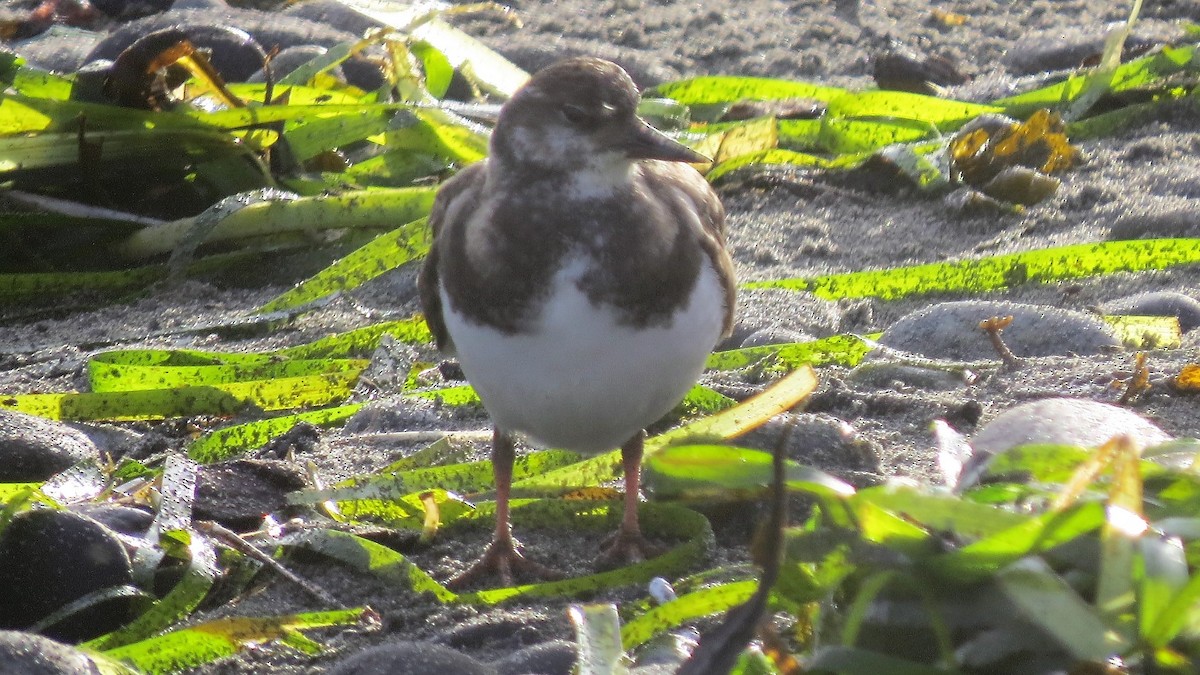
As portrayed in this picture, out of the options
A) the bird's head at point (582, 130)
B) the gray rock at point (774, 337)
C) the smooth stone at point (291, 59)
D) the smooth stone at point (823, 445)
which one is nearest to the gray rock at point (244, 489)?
the bird's head at point (582, 130)

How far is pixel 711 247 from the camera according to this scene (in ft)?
9.46

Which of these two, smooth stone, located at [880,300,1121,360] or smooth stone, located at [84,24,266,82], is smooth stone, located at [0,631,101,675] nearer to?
smooth stone, located at [880,300,1121,360]

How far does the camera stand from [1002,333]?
140 inches

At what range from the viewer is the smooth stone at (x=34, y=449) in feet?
10.3

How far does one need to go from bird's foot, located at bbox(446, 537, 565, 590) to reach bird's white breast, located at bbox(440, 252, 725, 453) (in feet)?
0.86

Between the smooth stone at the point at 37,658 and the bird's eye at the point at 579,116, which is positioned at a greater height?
the bird's eye at the point at 579,116

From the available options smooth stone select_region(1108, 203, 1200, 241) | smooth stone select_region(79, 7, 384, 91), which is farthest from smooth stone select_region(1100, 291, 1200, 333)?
smooth stone select_region(79, 7, 384, 91)

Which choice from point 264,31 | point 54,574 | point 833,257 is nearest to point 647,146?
point 54,574

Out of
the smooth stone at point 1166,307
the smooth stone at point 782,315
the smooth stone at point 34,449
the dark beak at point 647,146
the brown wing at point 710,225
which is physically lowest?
the smooth stone at point 34,449

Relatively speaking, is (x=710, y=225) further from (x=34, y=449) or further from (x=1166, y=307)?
(x=34, y=449)

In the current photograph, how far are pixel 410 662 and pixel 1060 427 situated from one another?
4.21ft

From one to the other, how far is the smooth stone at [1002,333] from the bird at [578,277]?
822 mm

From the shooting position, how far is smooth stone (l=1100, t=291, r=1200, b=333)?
11.8 ft

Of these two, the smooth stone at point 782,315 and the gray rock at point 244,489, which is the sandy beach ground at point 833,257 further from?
the gray rock at point 244,489
